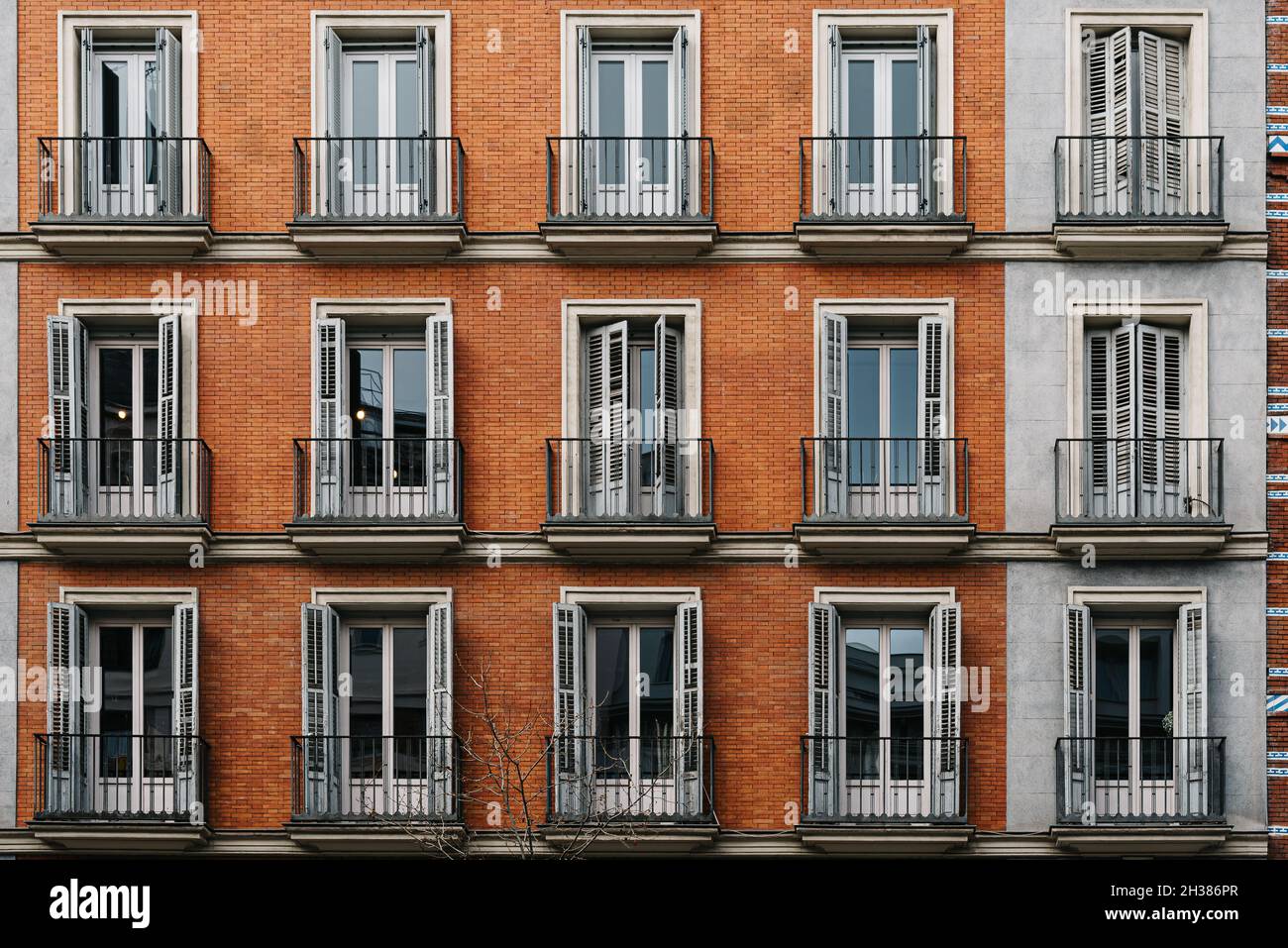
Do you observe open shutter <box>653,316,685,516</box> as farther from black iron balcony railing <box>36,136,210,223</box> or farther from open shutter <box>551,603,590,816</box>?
black iron balcony railing <box>36,136,210,223</box>

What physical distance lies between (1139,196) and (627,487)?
7.30 m

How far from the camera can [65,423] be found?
2166cm

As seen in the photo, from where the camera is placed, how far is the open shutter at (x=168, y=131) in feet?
71.7

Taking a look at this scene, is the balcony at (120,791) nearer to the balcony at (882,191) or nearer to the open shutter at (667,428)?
the open shutter at (667,428)

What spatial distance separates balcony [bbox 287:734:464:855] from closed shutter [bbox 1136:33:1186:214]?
11.0m

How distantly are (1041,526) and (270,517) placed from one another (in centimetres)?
957

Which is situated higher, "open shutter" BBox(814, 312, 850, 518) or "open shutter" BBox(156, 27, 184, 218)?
"open shutter" BBox(156, 27, 184, 218)

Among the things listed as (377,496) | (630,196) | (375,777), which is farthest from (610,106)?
(375,777)

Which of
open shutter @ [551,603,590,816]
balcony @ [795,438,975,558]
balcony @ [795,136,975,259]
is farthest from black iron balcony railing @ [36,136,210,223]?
balcony @ [795,438,975,558]

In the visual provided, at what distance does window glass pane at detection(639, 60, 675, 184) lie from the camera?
21953mm

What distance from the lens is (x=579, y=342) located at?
72.0ft

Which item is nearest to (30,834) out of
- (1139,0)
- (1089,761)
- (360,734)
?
(360,734)

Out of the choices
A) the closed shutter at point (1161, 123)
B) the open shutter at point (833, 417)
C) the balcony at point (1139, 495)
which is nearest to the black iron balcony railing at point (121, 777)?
the open shutter at point (833, 417)

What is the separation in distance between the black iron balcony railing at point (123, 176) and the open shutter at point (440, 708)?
5.90 m
